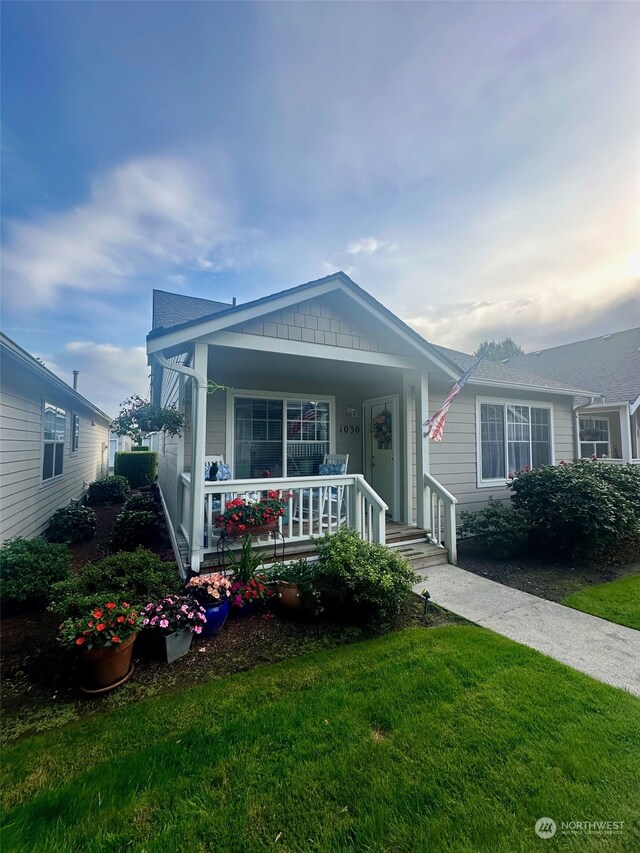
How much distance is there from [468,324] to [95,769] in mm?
16440

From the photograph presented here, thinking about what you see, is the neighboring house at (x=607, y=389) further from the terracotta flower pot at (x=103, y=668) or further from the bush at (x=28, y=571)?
the bush at (x=28, y=571)

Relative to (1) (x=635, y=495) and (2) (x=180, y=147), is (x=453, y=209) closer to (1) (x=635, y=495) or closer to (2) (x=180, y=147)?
(2) (x=180, y=147)

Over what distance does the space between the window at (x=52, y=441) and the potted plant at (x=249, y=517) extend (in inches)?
201

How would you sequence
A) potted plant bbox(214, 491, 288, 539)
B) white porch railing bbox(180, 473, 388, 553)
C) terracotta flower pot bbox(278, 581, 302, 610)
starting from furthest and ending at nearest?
white porch railing bbox(180, 473, 388, 553), potted plant bbox(214, 491, 288, 539), terracotta flower pot bbox(278, 581, 302, 610)

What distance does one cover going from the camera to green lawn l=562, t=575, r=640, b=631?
3.99 meters

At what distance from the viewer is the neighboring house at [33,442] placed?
16.6ft

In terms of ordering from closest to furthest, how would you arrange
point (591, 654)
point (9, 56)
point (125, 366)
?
point (591, 654), point (9, 56), point (125, 366)

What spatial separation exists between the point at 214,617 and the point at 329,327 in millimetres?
3985

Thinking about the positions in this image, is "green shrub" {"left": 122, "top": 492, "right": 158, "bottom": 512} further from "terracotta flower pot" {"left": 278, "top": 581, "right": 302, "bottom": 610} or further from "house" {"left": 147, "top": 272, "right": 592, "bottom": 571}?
"terracotta flower pot" {"left": 278, "top": 581, "right": 302, "bottom": 610}

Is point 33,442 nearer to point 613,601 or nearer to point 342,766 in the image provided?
point 342,766

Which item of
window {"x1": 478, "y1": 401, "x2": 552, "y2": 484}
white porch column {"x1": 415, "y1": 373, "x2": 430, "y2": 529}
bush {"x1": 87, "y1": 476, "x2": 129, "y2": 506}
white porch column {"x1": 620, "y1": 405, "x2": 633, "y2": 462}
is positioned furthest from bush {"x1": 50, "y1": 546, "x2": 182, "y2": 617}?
white porch column {"x1": 620, "y1": 405, "x2": 633, "y2": 462}

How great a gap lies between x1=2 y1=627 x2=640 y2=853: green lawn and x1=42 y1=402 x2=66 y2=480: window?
252 inches

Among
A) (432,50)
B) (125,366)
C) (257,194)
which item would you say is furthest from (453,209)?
(125,366)

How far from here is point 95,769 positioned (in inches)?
82.2
